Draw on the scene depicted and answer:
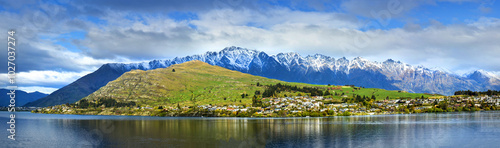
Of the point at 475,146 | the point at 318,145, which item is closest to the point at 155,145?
the point at 318,145

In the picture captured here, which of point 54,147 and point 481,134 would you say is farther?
point 481,134

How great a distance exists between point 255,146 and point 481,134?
60.8 m

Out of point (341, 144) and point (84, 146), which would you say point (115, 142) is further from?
point (341, 144)

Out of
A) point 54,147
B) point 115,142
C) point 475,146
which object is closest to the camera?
point 475,146

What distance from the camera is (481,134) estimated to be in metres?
92.5

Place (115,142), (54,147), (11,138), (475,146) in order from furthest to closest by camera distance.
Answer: (11,138), (115,142), (54,147), (475,146)

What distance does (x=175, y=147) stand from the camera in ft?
245

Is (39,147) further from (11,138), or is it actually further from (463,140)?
(463,140)

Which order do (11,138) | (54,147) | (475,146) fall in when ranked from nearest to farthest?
(475,146) → (54,147) → (11,138)

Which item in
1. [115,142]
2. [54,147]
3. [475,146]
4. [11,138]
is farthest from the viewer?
[11,138]

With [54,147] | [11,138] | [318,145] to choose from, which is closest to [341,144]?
[318,145]

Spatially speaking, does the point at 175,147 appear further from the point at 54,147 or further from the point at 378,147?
the point at 378,147

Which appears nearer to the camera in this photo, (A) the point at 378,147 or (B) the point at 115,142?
(A) the point at 378,147

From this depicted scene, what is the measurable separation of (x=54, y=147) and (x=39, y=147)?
303cm
